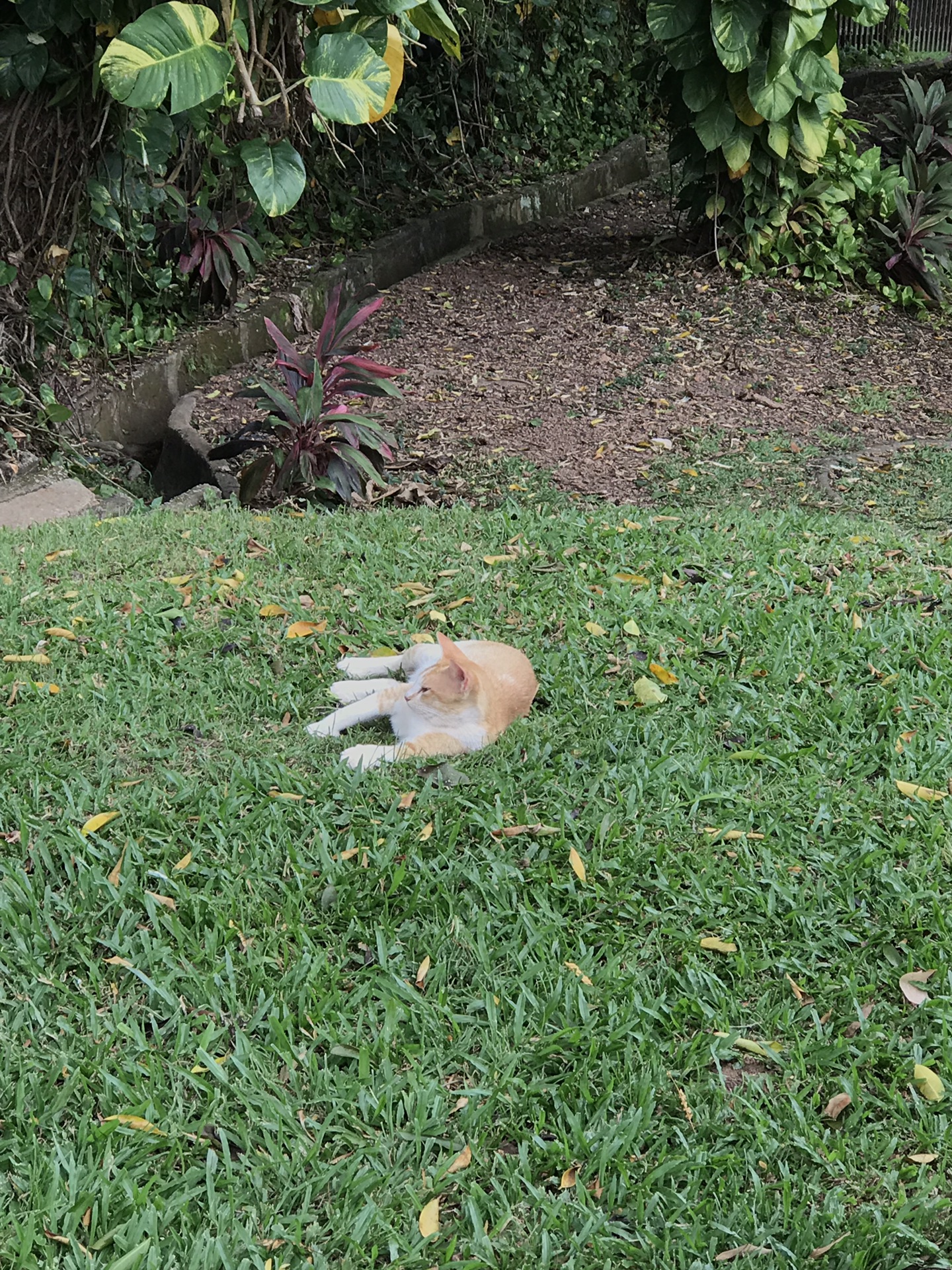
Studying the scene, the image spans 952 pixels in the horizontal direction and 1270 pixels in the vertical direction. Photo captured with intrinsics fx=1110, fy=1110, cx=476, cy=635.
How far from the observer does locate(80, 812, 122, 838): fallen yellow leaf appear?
8.69 ft

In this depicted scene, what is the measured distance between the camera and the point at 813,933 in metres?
2.46

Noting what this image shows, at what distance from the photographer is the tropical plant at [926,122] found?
27.7ft

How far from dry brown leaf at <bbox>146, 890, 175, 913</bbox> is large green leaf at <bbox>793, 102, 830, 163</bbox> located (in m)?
6.96

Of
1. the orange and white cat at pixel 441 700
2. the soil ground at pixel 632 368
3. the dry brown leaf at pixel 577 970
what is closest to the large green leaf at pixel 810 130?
the soil ground at pixel 632 368

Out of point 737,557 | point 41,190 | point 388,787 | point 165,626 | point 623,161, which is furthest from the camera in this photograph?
point 623,161

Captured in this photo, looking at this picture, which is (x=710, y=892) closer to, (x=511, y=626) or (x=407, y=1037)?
A: (x=407, y=1037)

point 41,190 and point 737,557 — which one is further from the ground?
point 41,190

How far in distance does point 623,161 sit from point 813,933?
1054 cm

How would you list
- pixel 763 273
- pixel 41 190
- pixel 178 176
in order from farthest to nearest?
pixel 763 273 < pixel 178 176 < pixel 41 190

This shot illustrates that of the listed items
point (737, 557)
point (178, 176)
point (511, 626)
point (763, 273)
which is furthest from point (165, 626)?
point (763, 273)

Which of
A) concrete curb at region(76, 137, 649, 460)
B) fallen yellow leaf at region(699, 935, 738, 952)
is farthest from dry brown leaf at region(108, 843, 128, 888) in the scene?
concrete curb at region(76, 137, 649, 460)

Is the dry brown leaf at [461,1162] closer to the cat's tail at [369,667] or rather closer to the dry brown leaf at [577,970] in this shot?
the dry brown leaf at [577,970]

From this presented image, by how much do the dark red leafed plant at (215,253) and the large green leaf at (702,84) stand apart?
2982 mm

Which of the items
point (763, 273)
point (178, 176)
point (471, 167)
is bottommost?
point (763, 273)
